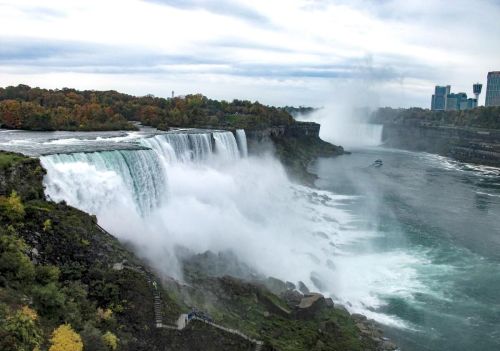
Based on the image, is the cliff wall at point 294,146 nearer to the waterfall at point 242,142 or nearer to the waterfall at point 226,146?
the waterfall at point 242,142

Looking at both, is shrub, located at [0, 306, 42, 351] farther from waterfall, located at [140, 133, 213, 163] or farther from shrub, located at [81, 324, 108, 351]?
waterfall, located at [140, 133, 213, 163]

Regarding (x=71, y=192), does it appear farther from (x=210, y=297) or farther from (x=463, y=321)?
(x=463, y=321)

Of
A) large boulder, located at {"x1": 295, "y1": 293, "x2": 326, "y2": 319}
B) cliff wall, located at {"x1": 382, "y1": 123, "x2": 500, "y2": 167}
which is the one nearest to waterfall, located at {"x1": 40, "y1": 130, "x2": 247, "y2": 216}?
large boulder, located at {"x1": 295, "y1": 293, "x2": 326, "y2": 319}

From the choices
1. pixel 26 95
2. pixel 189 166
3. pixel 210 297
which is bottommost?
pixel 210 297

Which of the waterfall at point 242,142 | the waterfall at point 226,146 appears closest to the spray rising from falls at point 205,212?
the waterfall at point 226,146

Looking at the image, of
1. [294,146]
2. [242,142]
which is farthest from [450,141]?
[242,142]

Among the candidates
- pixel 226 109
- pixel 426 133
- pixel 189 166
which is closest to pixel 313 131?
pixel 226 109
